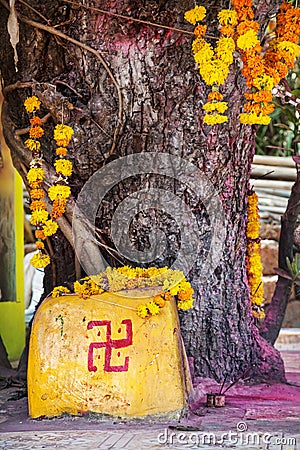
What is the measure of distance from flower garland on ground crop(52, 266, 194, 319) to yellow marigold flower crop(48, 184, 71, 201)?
0.47 m

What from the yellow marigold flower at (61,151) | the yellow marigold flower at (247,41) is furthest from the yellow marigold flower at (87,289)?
the yellow marigold flower at (247,41)

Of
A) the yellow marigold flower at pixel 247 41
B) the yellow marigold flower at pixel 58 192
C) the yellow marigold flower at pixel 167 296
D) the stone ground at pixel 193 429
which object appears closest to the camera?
the stone ground at pixel 193 429

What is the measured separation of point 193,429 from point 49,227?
1356 mm

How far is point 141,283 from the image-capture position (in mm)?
4059

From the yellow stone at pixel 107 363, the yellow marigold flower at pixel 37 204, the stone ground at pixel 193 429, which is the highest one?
the yellow marigold flower at pixel 37 204

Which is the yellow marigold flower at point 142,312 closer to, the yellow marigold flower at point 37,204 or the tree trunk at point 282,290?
the yellow marigold flower at point 37,204

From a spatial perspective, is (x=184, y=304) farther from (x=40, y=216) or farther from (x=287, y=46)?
(x=287, y=46)

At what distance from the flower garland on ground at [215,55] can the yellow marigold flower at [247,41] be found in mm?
53

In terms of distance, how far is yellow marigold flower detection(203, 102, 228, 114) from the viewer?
4144mm

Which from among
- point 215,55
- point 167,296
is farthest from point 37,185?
point 215,55

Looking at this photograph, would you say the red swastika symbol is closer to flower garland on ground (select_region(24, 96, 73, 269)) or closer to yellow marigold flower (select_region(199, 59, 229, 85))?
flower garland on ground (select_region(24, 96, 73, 269))

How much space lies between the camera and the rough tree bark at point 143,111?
14.2 feet

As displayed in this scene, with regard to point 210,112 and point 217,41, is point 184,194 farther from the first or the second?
point 217,41

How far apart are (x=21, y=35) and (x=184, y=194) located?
1.32 meters
